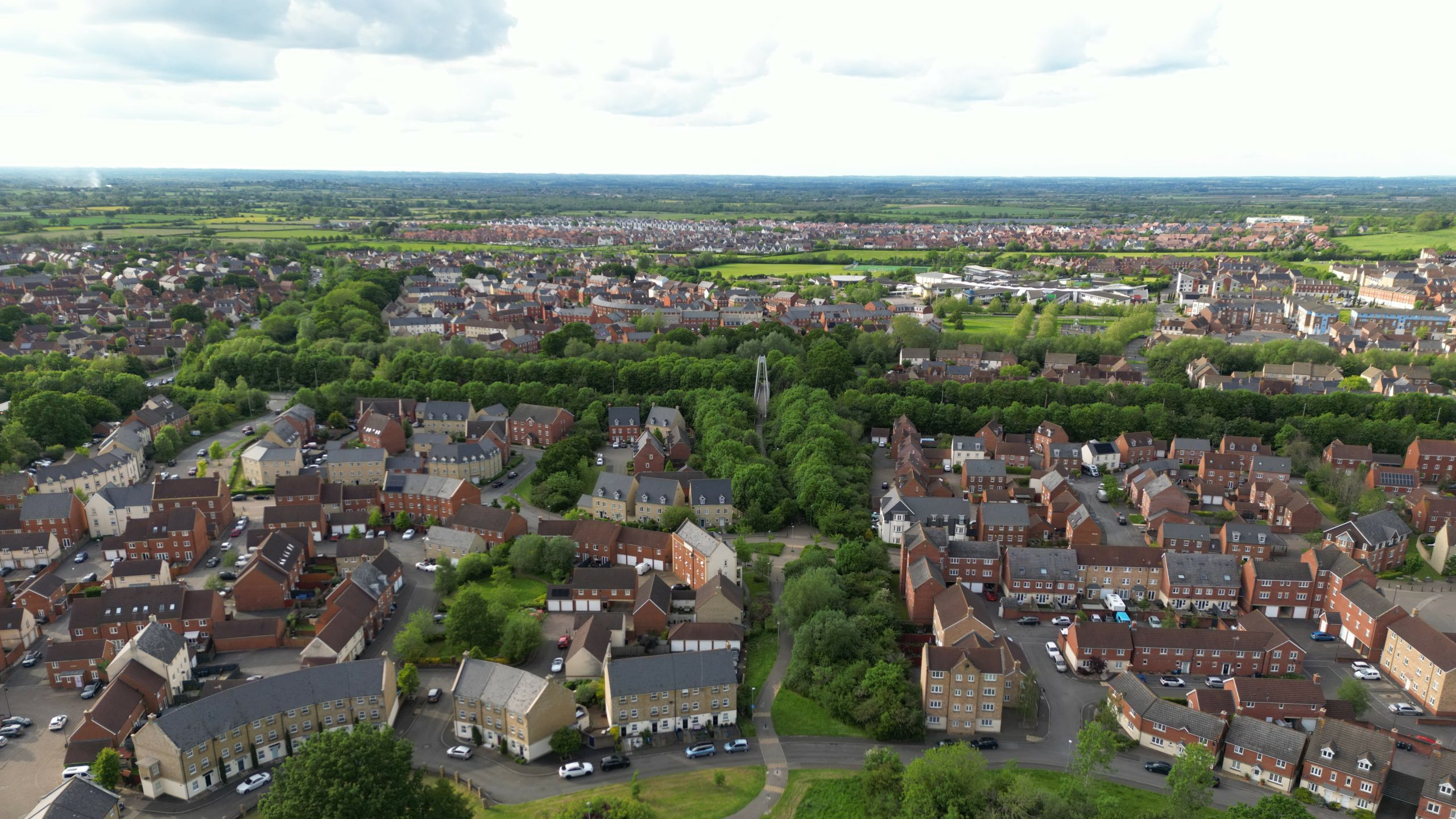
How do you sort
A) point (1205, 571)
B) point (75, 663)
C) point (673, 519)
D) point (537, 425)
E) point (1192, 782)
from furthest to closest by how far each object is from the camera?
point (537, 425)
point (673, 519)
point (1205, 571)
point (75, 663)
point (1192, 782)

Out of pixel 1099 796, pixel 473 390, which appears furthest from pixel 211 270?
pixel 1099 796

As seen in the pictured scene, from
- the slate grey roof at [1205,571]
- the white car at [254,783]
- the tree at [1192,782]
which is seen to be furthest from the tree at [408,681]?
the slate grey roof at [1205,571]

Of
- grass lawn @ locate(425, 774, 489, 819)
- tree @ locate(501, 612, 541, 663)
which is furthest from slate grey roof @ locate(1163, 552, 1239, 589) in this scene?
grass lawn @ locate(425, 774, 489, 819)

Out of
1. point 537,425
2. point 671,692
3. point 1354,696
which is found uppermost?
point 537,425

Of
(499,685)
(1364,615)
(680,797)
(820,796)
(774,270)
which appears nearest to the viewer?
(680,797)

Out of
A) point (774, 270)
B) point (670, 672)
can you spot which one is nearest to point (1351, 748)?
point (670, 672)

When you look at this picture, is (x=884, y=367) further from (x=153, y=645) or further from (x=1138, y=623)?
(x=153, y=645)

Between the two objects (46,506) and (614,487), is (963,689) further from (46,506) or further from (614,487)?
(46,506)
